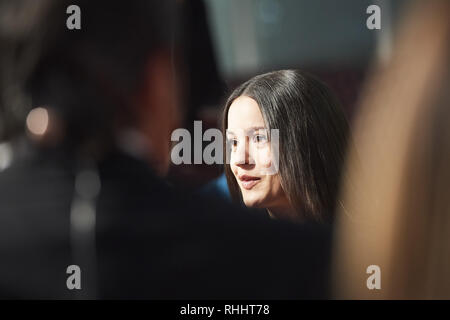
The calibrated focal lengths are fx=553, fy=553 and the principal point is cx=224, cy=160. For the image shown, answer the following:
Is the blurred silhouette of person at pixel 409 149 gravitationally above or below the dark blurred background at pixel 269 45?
below

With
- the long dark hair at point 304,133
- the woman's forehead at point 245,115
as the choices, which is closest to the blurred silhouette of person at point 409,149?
the long dark hair at point 304,133

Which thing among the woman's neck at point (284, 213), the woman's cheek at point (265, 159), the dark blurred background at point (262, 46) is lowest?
the woman's neck at point (284, 213)

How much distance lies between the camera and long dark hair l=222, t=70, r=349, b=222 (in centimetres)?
155

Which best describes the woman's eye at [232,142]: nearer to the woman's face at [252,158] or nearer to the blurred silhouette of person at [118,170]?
the woman's face at [252,158]

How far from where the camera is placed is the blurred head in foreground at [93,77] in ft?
5.31

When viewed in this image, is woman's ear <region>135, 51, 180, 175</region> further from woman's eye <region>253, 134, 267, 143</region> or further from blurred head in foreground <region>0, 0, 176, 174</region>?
woman's eye <region>253, 134, 267, 143</region>

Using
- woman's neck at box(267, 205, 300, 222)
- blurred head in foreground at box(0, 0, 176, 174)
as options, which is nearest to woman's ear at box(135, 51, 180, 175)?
blurred head in foreground at box(0, 0, 176, 174)

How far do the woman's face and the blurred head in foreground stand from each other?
0.20m

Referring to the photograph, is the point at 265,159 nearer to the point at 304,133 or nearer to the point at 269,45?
the point at 304,133

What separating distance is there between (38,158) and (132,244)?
1.22 feet

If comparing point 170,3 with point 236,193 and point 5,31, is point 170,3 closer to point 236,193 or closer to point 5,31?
point 5,31

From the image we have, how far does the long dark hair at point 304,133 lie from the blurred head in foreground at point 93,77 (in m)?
0.23

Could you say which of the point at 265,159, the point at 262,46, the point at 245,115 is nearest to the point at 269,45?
the point at 262,46

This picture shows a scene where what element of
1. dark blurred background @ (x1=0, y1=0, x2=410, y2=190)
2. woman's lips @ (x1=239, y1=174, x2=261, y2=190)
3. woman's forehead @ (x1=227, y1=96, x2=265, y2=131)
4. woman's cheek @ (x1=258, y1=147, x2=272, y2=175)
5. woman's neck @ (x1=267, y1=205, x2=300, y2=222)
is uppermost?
dark blurred background @ (x1=0, y1=0, x2=410, y2=190)
